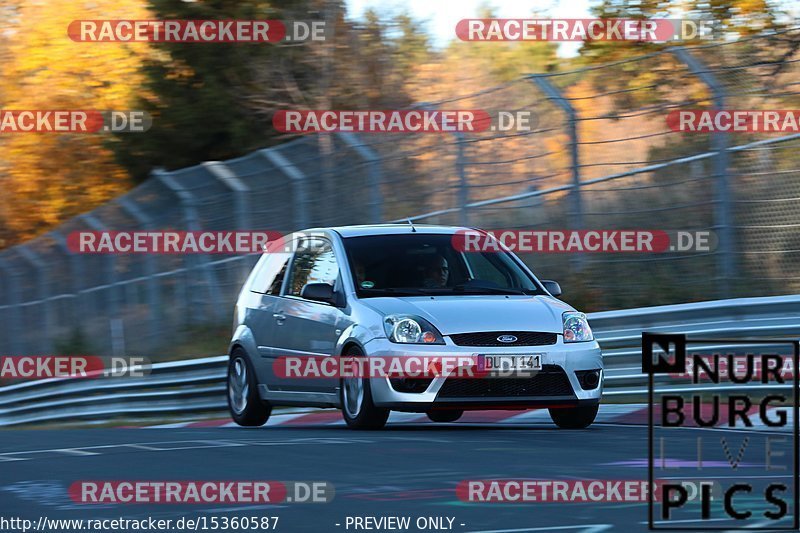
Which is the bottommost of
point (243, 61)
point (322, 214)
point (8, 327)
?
point (8, 327)

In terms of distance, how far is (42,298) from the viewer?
27.1 metres

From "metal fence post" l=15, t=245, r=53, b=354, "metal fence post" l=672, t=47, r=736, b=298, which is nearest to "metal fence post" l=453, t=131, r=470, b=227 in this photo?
"metal fence post" l=672, t=47, r=736, b=298

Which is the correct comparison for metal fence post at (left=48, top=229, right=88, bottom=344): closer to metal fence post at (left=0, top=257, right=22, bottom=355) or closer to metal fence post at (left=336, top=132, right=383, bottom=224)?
metal fence post at (left=0, top=257, right=22, bottom=355)

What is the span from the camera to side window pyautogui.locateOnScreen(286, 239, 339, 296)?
12188mm

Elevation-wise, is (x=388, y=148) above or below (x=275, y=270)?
above

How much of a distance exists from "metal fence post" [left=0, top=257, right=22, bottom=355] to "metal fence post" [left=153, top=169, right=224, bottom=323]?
6.30 meters

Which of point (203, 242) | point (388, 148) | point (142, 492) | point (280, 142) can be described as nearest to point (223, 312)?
point (203, 242)

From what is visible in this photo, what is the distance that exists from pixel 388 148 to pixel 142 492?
1119cm

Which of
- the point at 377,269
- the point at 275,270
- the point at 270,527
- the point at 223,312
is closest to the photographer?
the point at 270,527

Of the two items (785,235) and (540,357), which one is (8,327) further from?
(540,357)

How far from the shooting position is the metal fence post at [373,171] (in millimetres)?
18078

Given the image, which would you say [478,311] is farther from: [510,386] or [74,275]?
[74,275]

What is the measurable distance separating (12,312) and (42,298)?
175cm

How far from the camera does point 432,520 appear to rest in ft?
21.7
